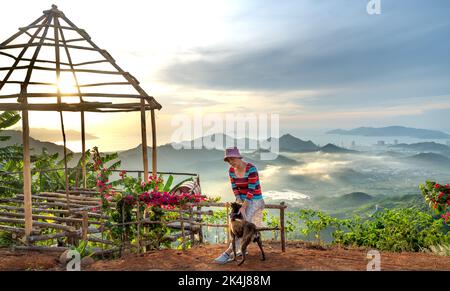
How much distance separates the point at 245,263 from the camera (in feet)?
23.7

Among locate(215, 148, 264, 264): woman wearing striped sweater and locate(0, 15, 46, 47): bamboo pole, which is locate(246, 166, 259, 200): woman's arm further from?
locate(0, 15, 46, 47): bamboo pole

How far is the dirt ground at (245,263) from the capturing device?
721cm

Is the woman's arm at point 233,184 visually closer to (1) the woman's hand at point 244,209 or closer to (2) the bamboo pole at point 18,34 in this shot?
(1) the woman's hand at point 244,209

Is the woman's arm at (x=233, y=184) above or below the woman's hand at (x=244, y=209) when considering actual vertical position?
above

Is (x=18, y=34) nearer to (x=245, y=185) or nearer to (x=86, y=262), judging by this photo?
(x=86, y=262)

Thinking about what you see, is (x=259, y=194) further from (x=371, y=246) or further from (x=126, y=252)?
(x=371, y=246)

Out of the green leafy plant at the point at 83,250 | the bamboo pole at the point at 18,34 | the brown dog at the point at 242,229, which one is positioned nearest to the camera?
the brown dog at the point at 242,229

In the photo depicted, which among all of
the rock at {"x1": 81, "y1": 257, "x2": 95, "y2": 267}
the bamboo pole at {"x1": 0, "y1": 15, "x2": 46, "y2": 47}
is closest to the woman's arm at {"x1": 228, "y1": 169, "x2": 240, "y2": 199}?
the rock at {"x1": 81, "y1": 257, "x2": 95, "y2": 267}

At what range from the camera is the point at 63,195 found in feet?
41.7

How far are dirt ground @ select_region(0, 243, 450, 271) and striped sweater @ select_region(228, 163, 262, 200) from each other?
1.10m

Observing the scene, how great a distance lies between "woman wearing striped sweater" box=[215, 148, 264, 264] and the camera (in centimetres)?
706

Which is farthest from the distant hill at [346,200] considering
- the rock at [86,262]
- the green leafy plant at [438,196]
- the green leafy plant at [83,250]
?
the rock at [86,262]

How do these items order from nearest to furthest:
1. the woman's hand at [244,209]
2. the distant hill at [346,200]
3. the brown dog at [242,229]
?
the brown dog at [242,229] < the woman's hand at [244,209] < the distant hill at [346,200]
